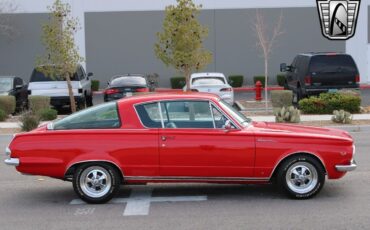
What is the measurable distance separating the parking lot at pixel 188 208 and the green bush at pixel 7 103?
10.9 metres

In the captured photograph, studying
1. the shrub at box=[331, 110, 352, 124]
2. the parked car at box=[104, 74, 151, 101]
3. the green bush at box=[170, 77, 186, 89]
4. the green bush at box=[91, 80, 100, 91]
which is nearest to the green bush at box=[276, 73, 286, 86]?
the green bush at box=[170, 77, 186, 89]

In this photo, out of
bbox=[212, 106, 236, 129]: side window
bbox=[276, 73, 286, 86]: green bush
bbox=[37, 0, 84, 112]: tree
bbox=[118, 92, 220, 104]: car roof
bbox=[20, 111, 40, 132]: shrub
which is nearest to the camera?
bbox=[212, 106, 236, 129]: side window

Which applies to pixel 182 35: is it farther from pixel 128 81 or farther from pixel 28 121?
pixel 28 121

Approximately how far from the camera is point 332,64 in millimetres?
20203

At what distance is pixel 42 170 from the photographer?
744 centimetres

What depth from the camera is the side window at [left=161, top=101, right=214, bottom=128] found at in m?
7.48

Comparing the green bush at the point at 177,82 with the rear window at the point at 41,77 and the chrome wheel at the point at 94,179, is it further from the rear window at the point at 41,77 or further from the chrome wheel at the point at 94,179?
the chrome wheel at the point at 94,179

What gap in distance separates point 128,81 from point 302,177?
13827 millimetres

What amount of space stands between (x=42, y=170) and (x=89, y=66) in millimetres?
23934

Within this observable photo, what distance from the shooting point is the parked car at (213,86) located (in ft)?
64.7

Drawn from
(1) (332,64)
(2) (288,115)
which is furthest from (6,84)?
(1) (332,64)

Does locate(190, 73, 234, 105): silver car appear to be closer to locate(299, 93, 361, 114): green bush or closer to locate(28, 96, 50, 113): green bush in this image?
locate(299, 93, 361, 114): green bush

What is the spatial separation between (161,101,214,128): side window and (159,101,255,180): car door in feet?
0.04

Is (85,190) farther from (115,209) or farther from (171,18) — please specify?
(171,18)
